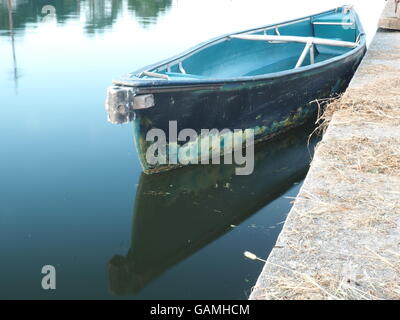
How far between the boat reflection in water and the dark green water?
0.5 inches

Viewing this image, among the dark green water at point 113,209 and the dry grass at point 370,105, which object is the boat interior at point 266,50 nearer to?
the dark green water at point 113,209

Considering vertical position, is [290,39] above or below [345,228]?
above

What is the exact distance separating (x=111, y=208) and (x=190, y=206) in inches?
35.9

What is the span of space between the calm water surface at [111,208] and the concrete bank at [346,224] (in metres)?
1.10

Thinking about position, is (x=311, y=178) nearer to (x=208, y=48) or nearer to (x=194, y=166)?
(x=194, y=166)

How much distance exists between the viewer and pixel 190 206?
6047mm

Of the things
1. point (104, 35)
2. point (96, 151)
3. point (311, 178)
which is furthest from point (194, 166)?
point (104, 35)

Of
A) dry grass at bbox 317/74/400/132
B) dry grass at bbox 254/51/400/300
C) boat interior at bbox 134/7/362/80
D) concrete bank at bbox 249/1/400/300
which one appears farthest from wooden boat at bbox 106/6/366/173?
dry grass at bbox 254/51/400/300

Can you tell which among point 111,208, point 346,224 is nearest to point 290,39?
point 111,208

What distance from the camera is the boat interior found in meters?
7.99

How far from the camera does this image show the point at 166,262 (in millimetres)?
4934

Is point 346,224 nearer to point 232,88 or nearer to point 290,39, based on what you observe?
→ point 232,88

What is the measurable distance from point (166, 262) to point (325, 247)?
2.01 metres

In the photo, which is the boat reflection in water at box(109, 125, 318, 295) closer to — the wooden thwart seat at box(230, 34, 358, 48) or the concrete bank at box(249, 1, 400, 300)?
the concrete bank at box(249, 1, 400, 300)
